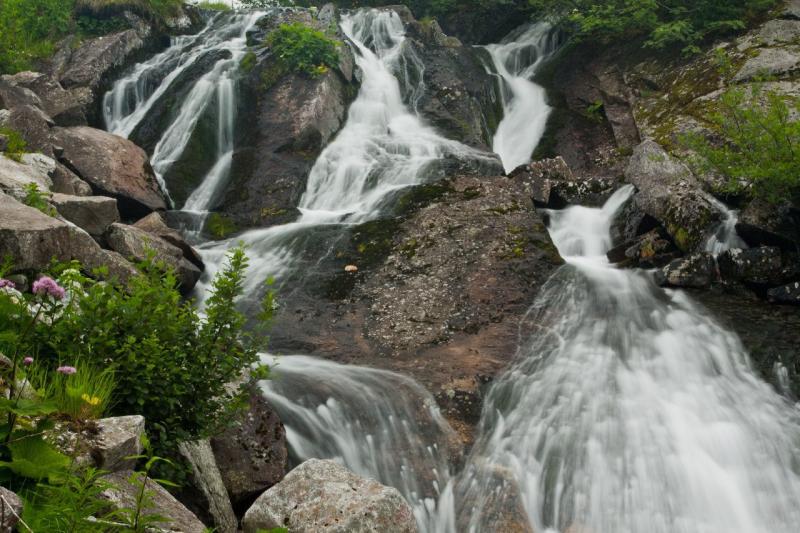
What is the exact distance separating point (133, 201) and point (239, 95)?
5.37m

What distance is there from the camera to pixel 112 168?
11.4m

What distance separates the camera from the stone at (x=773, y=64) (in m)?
12.6

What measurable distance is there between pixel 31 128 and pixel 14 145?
1.70m

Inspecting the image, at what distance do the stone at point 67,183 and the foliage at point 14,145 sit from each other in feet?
1.94

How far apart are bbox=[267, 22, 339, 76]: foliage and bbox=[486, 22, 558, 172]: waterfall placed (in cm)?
498

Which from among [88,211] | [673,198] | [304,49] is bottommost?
[88,211]

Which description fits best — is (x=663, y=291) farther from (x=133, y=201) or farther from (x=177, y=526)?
(x=133, y=201)

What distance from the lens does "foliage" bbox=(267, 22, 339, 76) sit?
15961 millimetres

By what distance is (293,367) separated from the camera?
7.37 meters

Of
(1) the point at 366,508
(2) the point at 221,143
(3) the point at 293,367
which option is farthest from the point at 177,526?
(2) the point at 221,143

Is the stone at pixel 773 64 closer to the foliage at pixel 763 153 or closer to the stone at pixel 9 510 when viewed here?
the foliage at pixel 763 153

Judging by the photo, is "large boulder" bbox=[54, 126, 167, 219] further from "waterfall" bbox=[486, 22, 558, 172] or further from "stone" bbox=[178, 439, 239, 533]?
"waterfall" bbox=[486, 22, 558, 172]

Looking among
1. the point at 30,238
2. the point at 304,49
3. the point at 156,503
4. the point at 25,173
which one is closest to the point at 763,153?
the point at 156,503

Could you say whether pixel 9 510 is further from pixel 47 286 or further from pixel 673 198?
pixel 673 198
